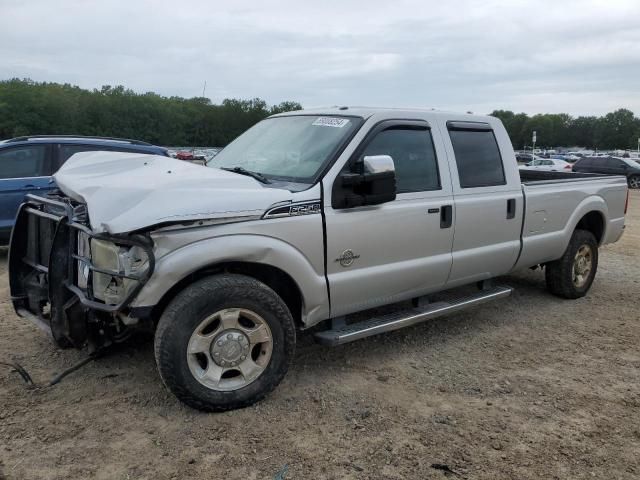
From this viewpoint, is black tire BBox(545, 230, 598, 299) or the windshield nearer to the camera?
the windshield

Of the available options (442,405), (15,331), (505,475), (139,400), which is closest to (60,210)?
(139,400)

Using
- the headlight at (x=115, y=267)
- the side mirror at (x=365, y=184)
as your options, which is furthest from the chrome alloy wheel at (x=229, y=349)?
→ the side mirror at (x=365, y=184)

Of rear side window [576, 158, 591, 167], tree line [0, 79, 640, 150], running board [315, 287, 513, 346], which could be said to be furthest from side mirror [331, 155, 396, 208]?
tree line [0, 79, 640, 150]

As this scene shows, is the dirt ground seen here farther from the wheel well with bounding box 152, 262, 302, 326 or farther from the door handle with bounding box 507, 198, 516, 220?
the door handle with bounding box 507, 198, 516, 220

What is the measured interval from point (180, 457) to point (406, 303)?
3.04 meters

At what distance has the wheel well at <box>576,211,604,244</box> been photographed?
6.29 metres

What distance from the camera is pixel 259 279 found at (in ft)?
12.6

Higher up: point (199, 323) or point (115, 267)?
point (115, 267)

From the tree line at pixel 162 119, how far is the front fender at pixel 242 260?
8001 centimetres

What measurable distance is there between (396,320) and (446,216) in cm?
92

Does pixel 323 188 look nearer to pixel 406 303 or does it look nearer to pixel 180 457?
pixel 180 457

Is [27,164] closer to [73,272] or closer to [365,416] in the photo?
[73,272]

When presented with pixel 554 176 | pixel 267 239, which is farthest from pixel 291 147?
pixel 554 176

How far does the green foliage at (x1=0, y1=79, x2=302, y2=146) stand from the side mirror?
71.4 metres
